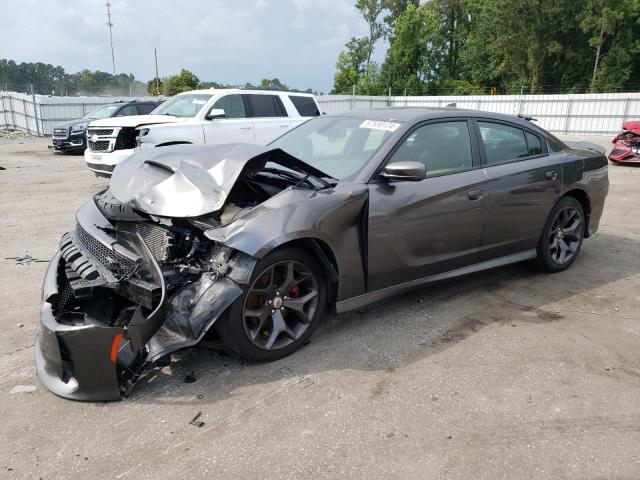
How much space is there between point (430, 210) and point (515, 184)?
3.72 ft

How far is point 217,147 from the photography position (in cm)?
384

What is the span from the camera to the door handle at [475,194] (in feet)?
13.9

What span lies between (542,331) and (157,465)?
2948 millimetres

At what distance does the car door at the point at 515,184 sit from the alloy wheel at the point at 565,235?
0.31 metres

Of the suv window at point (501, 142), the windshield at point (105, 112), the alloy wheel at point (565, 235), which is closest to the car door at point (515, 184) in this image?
the suv window at point (501, 142)

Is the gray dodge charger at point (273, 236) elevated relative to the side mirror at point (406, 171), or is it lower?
lower

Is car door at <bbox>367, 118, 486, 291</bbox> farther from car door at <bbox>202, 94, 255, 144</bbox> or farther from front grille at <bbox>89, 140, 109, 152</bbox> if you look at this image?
front grille at <bbox>89, 140, 109, 152</bbox>

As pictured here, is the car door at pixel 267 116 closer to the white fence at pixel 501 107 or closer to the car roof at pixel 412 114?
the car roof at pixel 412 114

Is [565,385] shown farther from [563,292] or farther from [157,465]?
[157,465]

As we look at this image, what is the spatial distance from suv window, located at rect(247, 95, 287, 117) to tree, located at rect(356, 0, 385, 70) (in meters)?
50.5

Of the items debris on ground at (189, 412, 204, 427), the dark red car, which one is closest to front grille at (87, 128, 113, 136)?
debris on ground at (189, 412, 204, 427)

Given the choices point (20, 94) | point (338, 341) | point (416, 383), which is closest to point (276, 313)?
point (338, 341)

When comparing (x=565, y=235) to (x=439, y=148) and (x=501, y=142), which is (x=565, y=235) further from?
(x=439, y=148)

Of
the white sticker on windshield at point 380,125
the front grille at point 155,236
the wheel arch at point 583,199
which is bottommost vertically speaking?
the wheel arch at point 583,199
